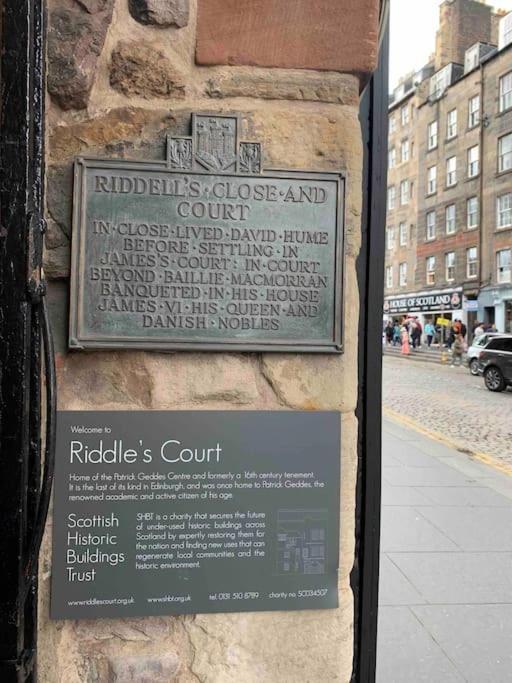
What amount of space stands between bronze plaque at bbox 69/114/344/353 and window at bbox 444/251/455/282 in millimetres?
37934

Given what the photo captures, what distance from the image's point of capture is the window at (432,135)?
4094 centimetres

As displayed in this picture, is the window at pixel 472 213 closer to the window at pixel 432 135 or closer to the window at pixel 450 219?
the window at pixel 450 219

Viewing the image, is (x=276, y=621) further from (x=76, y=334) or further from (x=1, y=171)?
(x=1, y=171)

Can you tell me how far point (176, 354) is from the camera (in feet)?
6.59

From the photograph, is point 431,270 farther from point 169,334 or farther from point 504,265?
point 169,334

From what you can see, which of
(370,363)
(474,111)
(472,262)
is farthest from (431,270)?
(370,363)

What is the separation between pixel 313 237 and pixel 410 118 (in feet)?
157

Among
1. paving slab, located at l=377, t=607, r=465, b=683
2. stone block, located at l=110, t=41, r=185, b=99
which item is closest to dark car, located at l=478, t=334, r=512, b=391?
paving slab, located at l=377, t=607, r=465, b=683

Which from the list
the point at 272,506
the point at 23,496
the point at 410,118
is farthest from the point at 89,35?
the point at 410,118

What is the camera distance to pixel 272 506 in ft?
6.69

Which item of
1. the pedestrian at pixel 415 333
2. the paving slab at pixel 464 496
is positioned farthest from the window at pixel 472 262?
the paving slab at pixel 464 496

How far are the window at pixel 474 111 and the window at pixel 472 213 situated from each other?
456 centimetres

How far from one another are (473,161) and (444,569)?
36204 mm

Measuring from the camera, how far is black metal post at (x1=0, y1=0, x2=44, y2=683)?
1673mm
